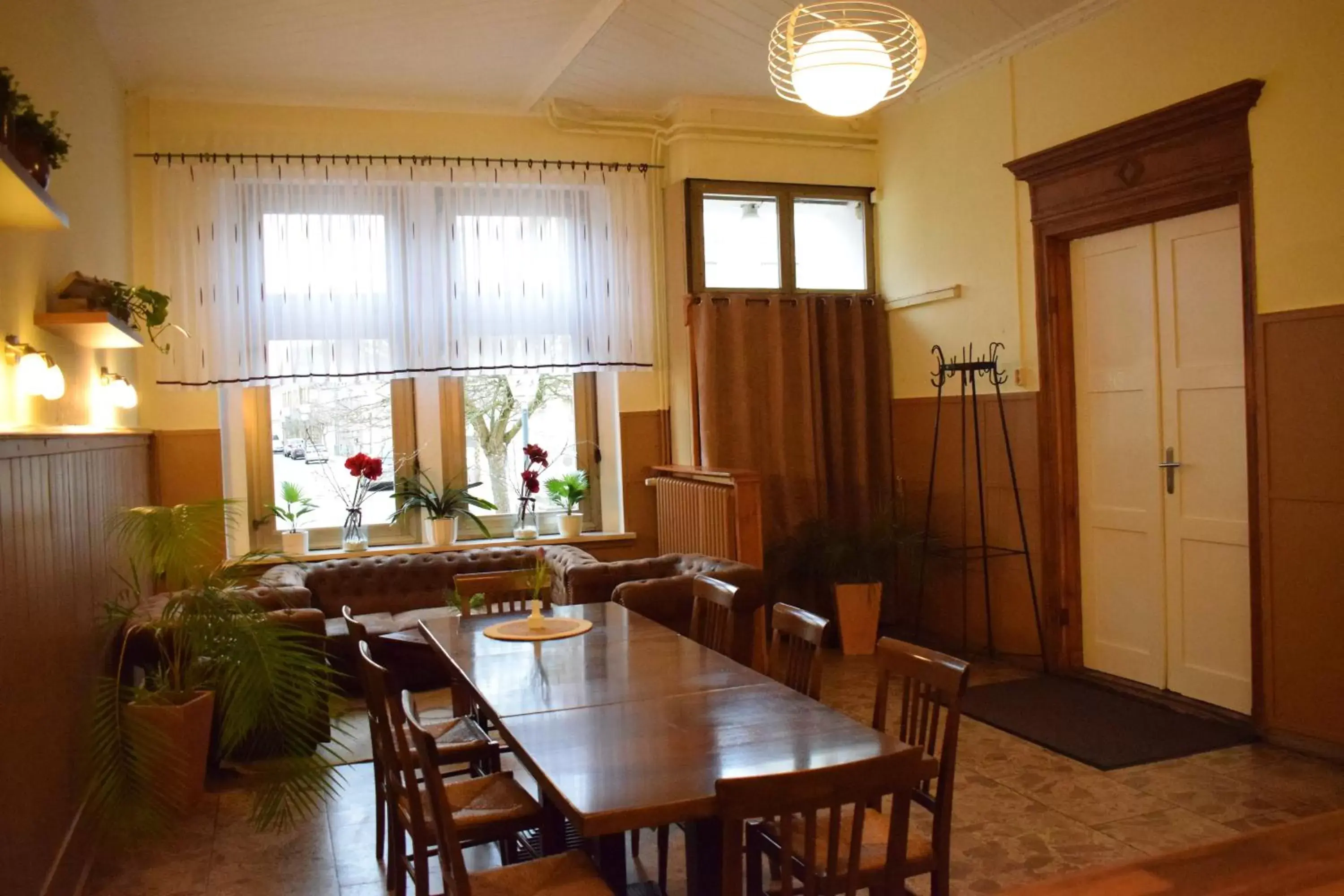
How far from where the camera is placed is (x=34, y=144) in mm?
2627

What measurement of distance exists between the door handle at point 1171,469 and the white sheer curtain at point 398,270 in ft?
10.3

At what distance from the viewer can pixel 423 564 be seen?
6.05m

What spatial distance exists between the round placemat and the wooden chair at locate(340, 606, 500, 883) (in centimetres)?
31

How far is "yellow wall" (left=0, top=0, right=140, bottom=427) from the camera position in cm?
307

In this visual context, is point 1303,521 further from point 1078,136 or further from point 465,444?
point 465,444

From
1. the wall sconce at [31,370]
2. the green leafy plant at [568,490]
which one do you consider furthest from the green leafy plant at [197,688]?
the green leafy plant at [568,490]

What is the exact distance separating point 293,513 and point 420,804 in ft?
13.6

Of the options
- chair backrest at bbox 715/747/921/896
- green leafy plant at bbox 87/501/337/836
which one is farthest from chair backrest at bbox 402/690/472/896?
green leafy plant at bbox 87/501/337/836

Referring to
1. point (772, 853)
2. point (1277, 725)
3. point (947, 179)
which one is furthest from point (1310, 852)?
point (947, 179)

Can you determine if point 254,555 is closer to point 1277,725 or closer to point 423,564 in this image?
point 423,564

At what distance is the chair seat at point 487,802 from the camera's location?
105 inches

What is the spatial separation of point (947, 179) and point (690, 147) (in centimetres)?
162

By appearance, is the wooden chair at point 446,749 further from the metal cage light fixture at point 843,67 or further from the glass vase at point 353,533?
the glass vase at point 353,533

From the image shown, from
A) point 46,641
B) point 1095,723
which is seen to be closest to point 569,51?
point 46,641
